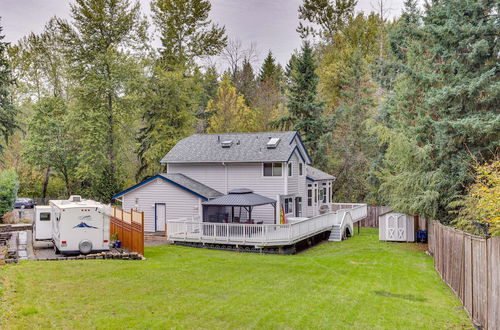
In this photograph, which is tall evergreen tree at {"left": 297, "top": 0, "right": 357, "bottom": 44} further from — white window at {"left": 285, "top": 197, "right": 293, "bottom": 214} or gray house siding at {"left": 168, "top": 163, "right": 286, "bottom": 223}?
gray house siding at {"left": 168, "top": 163, "right": 286, "bottom": 223}

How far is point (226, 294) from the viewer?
466 inches

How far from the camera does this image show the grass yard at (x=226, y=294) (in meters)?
9.43

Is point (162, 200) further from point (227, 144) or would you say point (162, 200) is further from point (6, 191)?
point (6, 191)

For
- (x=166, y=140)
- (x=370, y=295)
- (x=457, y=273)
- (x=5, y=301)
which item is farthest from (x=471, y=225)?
(x=166, y=140)

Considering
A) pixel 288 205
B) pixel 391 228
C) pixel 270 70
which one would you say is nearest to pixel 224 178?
pixel 288 205

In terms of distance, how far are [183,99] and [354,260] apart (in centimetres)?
2469

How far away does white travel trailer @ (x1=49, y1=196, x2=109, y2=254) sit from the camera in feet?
54.2

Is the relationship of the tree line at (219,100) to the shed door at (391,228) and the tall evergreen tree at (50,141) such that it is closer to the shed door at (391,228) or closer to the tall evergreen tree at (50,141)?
the tall evergreen tree at (50,141)

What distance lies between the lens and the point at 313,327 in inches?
367

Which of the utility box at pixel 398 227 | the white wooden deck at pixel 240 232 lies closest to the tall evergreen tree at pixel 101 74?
the white wooden deck at pixel 240 232

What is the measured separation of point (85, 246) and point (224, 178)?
37.9 ft

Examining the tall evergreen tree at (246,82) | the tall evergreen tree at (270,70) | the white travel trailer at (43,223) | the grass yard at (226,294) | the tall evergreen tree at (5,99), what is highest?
the tall evergreen tree at (270,70)

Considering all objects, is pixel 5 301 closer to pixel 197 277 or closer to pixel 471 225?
pixel 197 277

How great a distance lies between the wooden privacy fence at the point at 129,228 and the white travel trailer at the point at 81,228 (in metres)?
1.23
